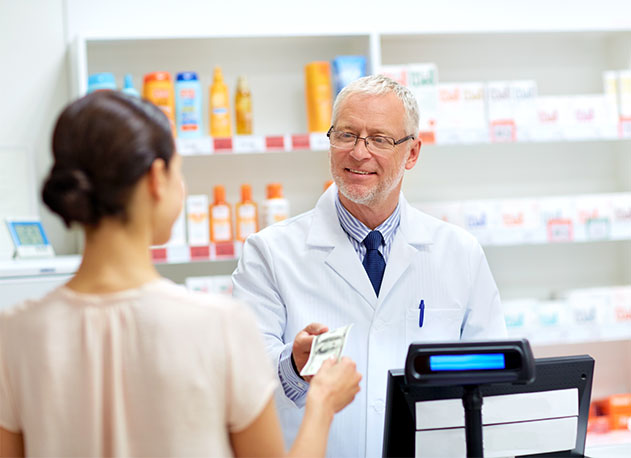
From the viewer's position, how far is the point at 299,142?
315 centimetres

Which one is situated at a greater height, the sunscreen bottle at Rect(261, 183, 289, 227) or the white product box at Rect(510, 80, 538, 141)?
the white product box at Rect(510, 80, 538, 141)

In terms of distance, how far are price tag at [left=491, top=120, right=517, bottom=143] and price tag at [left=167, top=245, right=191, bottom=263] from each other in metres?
1.41

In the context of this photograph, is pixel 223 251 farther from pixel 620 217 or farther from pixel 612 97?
pixel 612 97

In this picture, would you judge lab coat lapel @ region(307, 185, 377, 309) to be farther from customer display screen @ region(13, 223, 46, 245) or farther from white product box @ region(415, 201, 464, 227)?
customer display screen @ region(13, 223, 46, 245)

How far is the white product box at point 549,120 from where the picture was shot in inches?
130

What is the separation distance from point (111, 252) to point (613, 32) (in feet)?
11.1

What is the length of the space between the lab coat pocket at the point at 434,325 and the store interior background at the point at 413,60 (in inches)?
61.7

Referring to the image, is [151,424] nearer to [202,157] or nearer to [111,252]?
[111,252]

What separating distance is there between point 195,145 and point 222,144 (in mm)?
112

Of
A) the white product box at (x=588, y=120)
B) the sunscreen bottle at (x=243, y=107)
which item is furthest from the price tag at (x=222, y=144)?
the white product box at (x=588, y=120)

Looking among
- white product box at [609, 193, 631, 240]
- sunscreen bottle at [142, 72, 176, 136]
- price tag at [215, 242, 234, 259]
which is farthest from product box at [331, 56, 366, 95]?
white product box at [609, 193, 631, 240]

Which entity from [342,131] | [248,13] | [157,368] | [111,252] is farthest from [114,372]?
[248,13]

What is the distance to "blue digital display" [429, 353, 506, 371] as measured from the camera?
4.01 feet

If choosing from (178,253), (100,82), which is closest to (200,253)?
(178,253)
